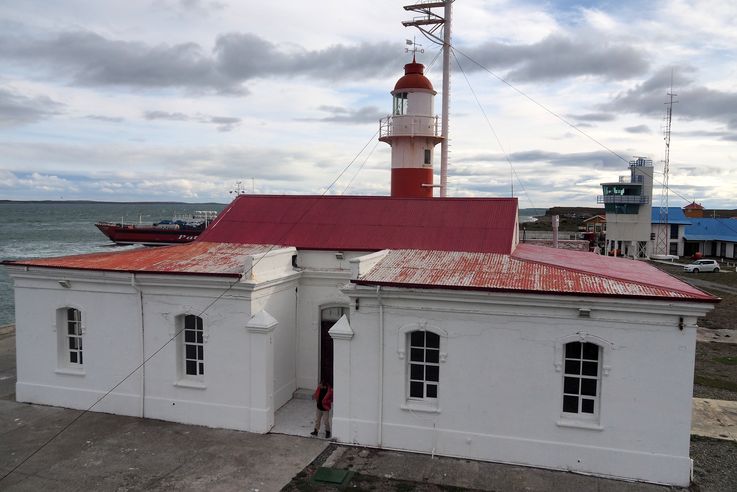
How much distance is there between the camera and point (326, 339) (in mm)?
13672

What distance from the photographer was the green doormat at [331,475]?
31.4 ft

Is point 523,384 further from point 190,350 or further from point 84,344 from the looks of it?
point 84,344

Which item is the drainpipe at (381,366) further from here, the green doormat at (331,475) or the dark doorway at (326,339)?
the dark doorway at (326,339)

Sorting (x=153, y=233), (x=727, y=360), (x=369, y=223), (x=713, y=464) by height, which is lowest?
(x=727, y=360)

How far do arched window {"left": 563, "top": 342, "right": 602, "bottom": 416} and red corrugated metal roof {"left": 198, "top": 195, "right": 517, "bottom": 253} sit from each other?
11.3ft

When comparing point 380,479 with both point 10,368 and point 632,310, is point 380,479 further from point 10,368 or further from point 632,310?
point 10,368

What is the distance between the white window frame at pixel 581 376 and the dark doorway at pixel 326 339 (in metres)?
5.41

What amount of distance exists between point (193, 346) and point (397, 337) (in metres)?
4.81

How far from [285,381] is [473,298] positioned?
17.5 feet

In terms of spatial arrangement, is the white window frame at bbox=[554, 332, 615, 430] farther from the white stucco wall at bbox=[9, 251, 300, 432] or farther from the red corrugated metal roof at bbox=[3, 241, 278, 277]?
the red corrugated metal roof at bbox=[3, 241, 278, 277]

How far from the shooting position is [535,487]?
31.2ft

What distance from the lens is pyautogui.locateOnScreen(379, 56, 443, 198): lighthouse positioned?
18234mm

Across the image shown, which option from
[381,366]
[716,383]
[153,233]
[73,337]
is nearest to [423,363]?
[381,366]

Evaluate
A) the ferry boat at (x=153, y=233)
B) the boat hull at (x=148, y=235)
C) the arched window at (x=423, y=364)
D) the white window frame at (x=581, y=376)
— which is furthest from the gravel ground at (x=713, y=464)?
the ferry boat at (x=153, y=233)
